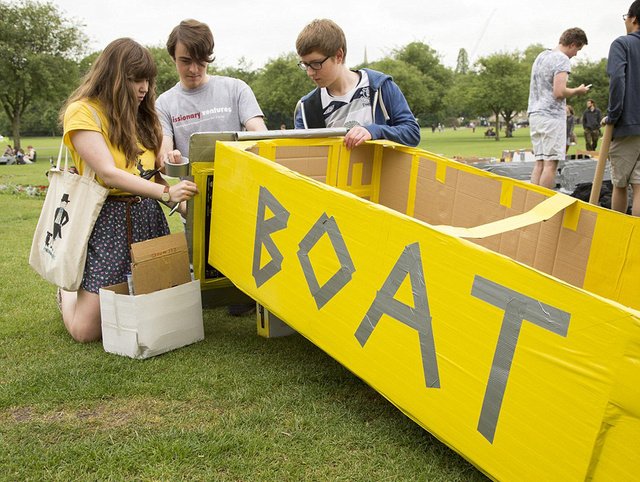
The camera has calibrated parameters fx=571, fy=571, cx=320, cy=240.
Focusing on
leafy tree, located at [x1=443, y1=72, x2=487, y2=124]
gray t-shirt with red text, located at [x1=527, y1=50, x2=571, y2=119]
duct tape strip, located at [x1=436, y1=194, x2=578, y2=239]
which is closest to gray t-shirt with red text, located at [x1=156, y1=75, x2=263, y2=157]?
duct tape strip, located at [x1=436, y1=194, x2=578, y2=239]

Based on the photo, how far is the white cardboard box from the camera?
114 inches

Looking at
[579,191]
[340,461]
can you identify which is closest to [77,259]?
[340,461]

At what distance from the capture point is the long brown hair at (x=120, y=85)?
307 centimetres

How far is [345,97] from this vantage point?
3527mm

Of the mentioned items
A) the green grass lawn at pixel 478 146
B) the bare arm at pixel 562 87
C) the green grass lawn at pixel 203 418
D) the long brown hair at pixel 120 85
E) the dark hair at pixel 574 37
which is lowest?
the green grass lawn at pixel 478 146

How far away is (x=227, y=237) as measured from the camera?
3029 mm

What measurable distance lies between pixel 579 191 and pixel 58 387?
597 centimetres

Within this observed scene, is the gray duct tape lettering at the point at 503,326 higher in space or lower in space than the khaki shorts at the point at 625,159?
lower

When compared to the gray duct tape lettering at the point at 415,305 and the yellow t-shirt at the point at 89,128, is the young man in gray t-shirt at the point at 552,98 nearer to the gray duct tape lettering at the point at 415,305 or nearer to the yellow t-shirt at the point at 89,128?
the yellow t-shirt at the point at 89,128

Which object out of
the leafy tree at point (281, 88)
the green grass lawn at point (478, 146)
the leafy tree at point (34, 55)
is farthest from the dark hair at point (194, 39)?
the leafy tree at point (281, 88)

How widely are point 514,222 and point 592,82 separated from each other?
5066 centimetres

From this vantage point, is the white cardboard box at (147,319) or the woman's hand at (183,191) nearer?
the white cardboard box at (147,319)

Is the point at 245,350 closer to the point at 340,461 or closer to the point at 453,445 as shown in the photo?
the point at 340,461

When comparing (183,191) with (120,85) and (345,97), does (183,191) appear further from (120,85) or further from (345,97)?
(345,97)
